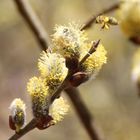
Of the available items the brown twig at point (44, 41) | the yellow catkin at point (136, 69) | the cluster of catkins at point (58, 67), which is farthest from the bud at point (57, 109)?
the brown twig at point (44, 41)

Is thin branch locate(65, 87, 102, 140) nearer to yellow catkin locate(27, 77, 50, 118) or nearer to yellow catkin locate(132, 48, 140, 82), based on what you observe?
yellow catkin locate(132, 48, 140, 82)

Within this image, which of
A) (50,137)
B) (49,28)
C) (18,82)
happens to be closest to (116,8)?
(49,28)

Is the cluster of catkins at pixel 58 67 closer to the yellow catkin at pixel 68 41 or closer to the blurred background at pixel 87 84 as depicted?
the yellow catkin at pixel 68 41

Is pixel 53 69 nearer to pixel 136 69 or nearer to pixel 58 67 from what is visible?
pixel 58 67

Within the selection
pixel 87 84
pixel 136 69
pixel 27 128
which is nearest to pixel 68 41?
pixel 27 128

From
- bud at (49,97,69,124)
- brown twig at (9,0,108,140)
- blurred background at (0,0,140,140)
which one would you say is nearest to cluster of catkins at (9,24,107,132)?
bud at (49,97,69,124)

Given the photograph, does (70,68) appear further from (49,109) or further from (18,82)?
(18,82)
